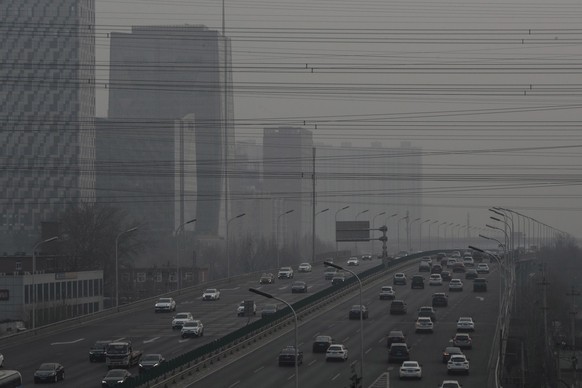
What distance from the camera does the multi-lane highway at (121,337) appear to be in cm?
4994

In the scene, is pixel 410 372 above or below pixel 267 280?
above

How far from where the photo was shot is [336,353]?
2066 inches

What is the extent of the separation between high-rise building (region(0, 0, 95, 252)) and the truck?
120876 millimetres

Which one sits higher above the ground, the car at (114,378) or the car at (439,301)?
the car at (114,378)

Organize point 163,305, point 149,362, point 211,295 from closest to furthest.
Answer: point 149,362
point 163,305
point 211,295

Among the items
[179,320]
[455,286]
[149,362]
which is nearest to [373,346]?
[179,320]

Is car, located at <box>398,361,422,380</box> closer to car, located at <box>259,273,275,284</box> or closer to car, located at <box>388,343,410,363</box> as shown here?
car, located at <box>388,343,410,363</box>

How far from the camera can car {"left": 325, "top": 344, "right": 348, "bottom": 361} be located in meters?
52.3

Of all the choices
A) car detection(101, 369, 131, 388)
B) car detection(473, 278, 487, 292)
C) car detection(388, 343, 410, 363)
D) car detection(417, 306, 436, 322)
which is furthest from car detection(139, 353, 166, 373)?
car detection(473, 278, 487, 292)

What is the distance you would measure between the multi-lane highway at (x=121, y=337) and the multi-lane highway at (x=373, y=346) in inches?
148

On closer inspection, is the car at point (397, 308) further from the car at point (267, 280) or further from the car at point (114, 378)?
the car at point (114, 378)

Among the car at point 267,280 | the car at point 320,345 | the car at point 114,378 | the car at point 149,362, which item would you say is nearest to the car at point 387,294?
the car at point 267,280

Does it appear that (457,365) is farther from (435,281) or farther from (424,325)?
(435,281)

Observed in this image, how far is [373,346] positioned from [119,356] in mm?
14878
